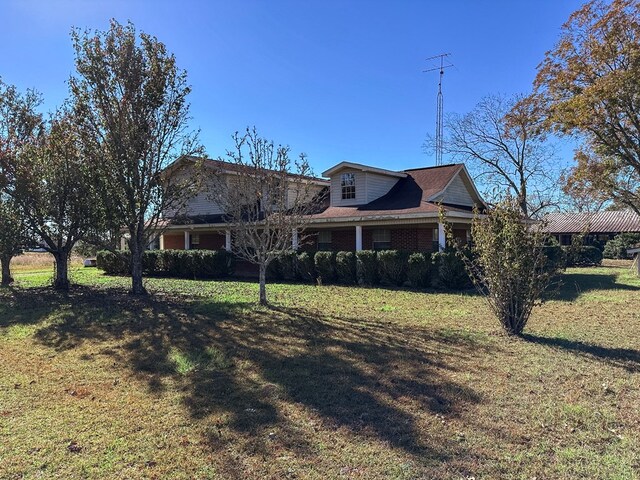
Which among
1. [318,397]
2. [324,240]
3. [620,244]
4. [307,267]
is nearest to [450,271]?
[307,267]

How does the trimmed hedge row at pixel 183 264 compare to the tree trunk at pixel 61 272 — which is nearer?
the tree trunk at pixel 61 272

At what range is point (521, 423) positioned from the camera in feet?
13.1

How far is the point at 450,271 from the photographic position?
45.9 feet

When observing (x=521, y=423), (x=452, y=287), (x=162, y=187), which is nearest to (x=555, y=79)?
(x=452, y=287)

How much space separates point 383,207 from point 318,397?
1315 centimetres

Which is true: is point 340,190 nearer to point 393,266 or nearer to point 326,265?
point 326,265

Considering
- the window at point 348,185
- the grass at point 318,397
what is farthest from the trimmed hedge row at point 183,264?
the grass at point 318,397

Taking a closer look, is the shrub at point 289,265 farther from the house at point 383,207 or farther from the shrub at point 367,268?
the shrub at point 367,268

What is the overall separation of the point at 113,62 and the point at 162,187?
11.1ft

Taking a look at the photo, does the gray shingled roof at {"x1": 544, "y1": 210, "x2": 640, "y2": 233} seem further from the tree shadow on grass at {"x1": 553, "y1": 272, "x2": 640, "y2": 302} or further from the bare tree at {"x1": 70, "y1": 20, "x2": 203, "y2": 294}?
the bare tree at {"x1": 70, "y1": 20, "x2": 203, "y2": 294}

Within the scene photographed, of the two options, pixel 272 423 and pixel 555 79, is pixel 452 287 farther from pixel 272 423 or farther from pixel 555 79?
pixel 272 423

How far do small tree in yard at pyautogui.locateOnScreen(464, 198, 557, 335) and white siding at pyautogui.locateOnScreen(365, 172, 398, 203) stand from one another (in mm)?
11157

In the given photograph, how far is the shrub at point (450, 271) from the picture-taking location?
45.5 ft

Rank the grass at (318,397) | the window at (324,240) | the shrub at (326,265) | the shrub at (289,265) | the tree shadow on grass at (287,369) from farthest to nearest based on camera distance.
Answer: the window at (324,240)
the shrub at (289,265)
the shrub at (326,265)
the tree shadow on grass at (287,369)
the grass at (318,397)
